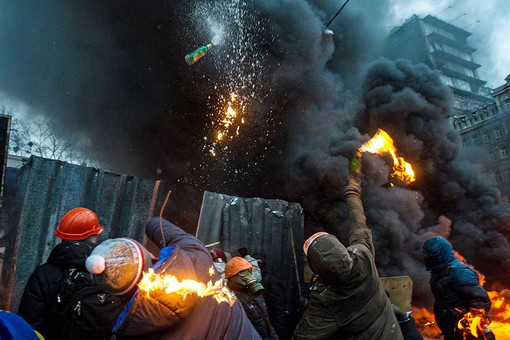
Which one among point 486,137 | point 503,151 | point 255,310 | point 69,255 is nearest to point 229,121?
point 255,310

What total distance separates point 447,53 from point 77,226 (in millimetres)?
65384

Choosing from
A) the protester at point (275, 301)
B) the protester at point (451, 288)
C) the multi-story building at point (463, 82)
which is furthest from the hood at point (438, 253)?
the multi-story building at point (463, 82)

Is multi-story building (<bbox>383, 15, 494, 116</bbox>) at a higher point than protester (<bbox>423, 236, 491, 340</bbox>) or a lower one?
higher

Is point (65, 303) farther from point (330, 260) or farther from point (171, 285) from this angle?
point (330, 260)

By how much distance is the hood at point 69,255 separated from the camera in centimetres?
259

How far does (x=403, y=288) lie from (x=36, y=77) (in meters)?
12.8

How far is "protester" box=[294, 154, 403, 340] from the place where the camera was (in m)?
2.35

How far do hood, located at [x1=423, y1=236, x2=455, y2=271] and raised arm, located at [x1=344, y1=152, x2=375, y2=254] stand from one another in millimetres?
1455

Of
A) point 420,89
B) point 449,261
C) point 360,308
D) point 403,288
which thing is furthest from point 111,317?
point 420,89

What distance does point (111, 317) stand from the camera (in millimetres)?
2527

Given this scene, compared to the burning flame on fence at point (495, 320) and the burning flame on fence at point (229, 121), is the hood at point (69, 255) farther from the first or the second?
the burning flame on fence at point (229, 121)

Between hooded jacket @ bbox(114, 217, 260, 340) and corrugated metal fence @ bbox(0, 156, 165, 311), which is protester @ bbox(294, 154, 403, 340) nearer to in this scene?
hooded jacket @ bbox(114, 217, 260, 340)

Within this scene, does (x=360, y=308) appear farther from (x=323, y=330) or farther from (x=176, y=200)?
(x=176, y=200)

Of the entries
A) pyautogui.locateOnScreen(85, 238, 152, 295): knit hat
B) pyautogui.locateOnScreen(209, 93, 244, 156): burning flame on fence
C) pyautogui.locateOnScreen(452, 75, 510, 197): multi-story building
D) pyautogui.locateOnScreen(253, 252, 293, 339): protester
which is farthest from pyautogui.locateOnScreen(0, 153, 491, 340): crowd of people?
pyautogui.locateOnScreen(452, 75, 510, 197): multi-story building
